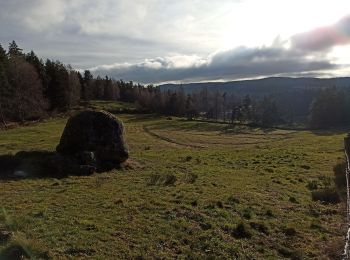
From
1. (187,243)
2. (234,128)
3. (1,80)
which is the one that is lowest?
(234,128)

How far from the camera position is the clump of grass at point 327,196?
23.7 meters

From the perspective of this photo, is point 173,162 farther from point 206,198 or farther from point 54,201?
point 54,201

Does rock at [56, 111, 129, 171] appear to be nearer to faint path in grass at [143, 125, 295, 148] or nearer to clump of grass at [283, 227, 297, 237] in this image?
clump of grass at [283, 227, 297, 237]

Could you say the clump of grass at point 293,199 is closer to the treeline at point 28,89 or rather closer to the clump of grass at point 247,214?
the clump of grass at point 247,214

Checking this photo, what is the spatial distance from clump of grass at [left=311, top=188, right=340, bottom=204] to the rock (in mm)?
14750

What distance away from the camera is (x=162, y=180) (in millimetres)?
26875

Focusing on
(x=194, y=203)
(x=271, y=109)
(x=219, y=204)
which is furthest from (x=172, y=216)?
(x=271, y=109)

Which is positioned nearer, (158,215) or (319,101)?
(158,215)

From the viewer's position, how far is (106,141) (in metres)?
32.1

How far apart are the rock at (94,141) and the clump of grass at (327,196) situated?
1475 cm

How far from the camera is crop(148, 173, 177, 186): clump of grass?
1028 inches

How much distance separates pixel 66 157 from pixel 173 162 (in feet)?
32.6

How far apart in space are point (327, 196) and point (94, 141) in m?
17.0

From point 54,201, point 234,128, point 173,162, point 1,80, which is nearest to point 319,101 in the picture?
point 234,128
